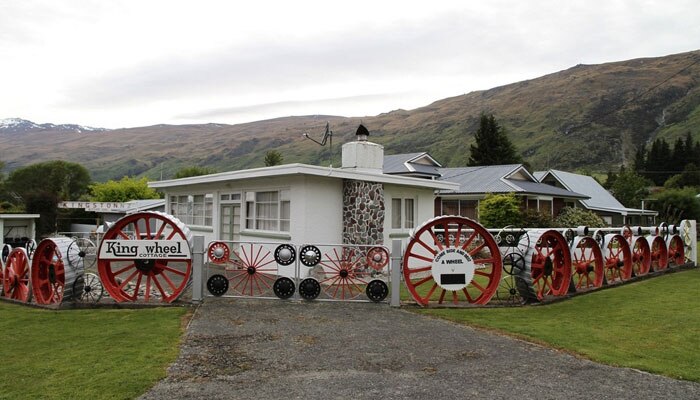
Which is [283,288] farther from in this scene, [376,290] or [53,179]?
[53,179]

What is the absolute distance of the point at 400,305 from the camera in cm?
1041

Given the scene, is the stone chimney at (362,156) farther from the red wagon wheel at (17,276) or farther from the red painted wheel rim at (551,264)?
the red wagon wheel at (17,276)

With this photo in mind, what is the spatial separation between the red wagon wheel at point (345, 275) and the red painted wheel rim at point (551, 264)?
3.51m

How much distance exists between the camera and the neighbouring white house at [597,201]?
36.7 m

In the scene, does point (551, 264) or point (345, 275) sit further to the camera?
point (551, 264)

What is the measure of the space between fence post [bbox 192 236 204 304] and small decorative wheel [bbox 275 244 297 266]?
1.44m

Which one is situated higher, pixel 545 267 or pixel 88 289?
pixel 545 267

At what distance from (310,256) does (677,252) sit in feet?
45.7

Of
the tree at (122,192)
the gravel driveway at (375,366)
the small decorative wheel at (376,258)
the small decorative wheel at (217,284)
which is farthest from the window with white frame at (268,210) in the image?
the tree at (122,192)

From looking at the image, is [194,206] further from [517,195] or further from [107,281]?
[517,195]

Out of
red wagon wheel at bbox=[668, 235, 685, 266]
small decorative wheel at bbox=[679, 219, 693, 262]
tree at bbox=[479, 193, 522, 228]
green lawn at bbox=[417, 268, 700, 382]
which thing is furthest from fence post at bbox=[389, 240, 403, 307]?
tree at bbox=[479, 193, 522, 228]

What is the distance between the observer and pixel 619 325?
893 centimetres

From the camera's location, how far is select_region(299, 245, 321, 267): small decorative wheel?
10.8 metres

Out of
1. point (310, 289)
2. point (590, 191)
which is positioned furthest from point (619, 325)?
point (590, 191)
